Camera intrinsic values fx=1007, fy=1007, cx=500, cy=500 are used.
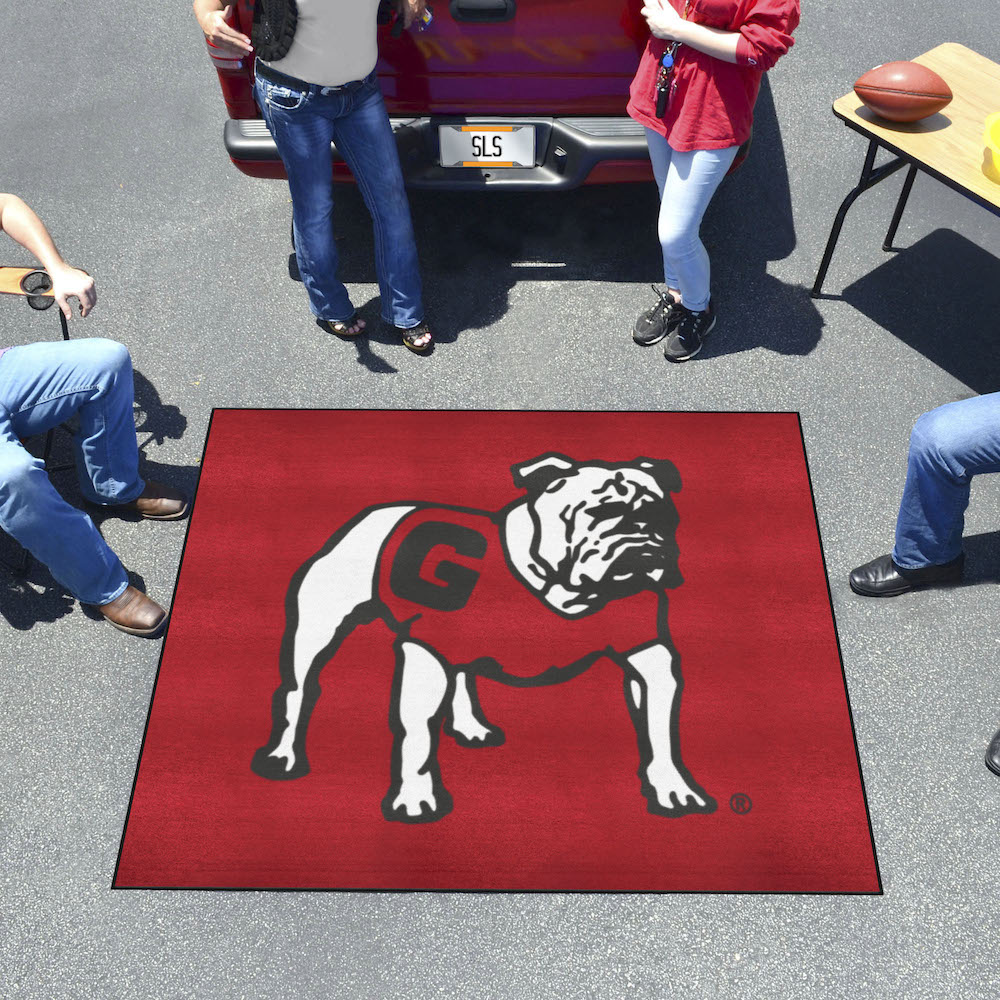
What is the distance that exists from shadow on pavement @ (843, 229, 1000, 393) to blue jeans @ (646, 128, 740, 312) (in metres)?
0.80

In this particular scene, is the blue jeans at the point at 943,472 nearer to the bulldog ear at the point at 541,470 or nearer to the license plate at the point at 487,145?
the bulldog ear at the point at 541,470


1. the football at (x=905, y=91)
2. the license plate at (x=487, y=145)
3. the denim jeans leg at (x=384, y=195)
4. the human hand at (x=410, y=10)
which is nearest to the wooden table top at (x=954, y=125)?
the football at (x=905, y=91)

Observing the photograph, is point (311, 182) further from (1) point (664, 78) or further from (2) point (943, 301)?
(2) point (943, 301)

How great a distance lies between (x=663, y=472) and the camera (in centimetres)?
345

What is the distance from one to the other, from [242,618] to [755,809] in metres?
1.62

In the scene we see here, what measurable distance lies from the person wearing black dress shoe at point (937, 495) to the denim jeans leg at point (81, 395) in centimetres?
236

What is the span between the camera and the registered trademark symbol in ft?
9.05

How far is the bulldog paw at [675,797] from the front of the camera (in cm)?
276

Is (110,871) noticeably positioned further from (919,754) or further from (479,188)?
(479,188)

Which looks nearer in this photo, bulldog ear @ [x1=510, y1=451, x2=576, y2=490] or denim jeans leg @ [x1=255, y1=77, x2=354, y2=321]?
denim jeans leg @ [x1=255, y1=77, x2=354, y2=321]

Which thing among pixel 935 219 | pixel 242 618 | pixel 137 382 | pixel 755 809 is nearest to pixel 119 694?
pixel 242 618

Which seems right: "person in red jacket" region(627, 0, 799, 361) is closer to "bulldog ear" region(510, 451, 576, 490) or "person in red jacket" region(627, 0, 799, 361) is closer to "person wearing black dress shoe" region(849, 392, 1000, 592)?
"bulldog ear" region(510, 451, 576, 490)

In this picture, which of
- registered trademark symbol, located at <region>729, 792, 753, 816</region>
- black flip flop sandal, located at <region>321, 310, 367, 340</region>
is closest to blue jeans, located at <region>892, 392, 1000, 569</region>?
registered trademark symbol, located at <region>729, 792, 753, 816</region>

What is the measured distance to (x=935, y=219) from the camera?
427cm
